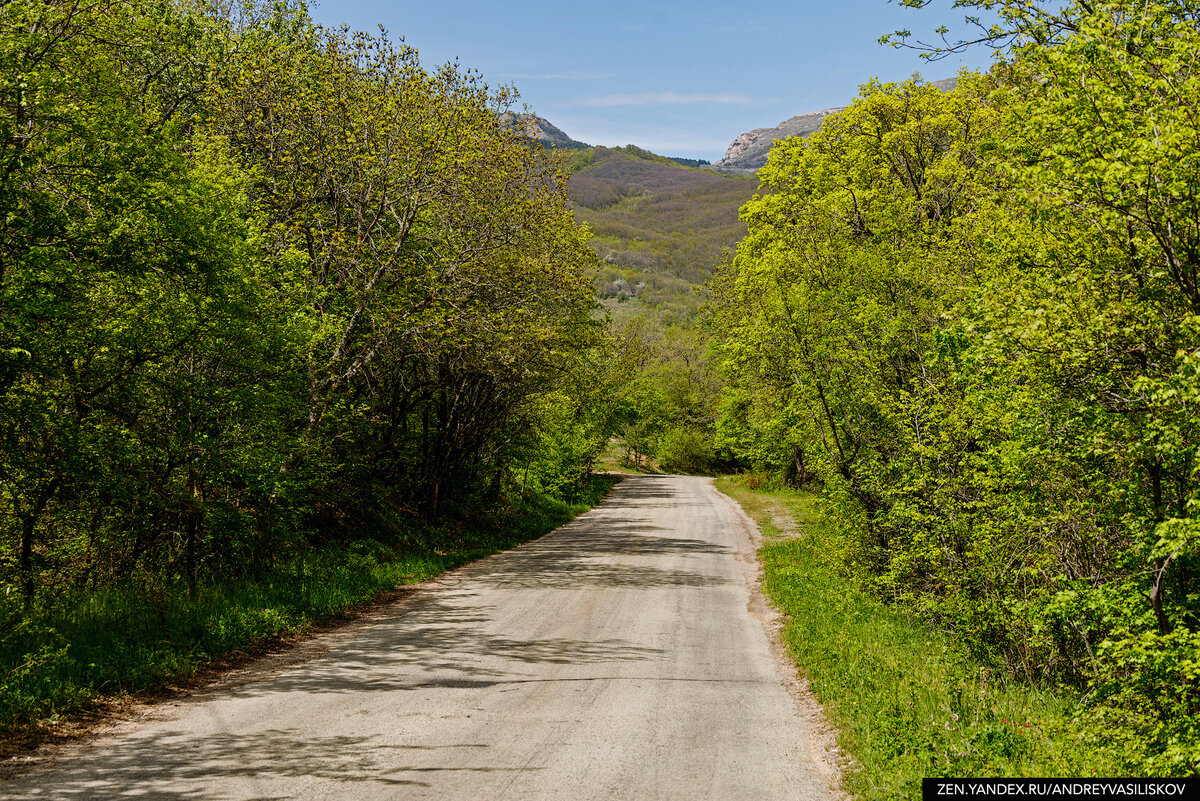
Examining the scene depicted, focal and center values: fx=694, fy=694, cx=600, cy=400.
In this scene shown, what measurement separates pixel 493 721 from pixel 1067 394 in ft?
22.2

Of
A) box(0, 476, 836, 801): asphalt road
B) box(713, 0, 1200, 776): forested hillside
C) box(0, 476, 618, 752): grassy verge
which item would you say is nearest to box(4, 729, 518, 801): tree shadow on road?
box(0, 476, 836, 801): asphalt road

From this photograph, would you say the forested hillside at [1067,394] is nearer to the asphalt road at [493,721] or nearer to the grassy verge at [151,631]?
the asphalt road at [493,721]

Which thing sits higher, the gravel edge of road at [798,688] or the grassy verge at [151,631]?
the grassy verge at [151,631]

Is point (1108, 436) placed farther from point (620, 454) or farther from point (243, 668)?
Answer: point (620, 454)

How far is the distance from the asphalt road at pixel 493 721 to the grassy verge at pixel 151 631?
75 centimetres

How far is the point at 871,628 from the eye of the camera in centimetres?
1076

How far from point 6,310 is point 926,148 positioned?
23.1 meters

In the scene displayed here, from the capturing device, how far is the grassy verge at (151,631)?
6719 mm

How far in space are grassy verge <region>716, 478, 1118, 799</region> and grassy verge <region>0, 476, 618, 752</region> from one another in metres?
7.44

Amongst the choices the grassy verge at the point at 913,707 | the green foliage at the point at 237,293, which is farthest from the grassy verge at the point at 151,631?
the grassy verge at the point at 913,707

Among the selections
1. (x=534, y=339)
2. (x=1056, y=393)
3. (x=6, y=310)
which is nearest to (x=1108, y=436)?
(x=1056, y=393)

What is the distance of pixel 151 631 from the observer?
340 inches

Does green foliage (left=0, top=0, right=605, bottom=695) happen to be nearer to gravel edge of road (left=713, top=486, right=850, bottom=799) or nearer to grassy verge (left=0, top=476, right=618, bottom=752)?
grassy verge (left=0, top=476, right=618, bottom=752)

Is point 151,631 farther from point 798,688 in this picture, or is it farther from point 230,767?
point 798,688
